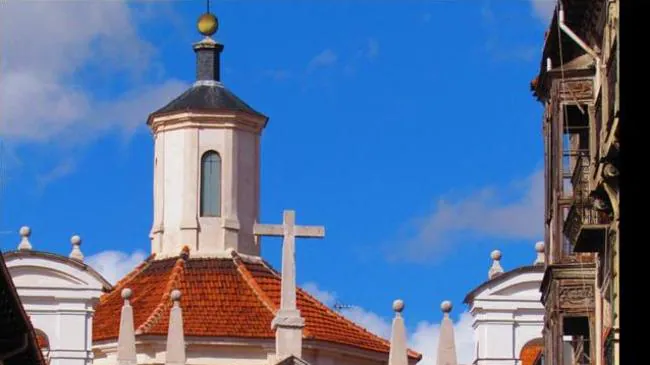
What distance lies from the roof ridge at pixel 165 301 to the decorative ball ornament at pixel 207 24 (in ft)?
24.3

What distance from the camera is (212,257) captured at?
7469cm

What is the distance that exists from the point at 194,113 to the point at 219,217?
306cm

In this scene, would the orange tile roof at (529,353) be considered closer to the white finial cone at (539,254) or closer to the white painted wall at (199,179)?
the white finial cone at (539,254)

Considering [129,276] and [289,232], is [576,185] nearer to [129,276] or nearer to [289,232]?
[289,232]

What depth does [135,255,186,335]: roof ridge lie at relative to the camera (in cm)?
7125

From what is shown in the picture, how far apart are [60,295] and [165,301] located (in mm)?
6652

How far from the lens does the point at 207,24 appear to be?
3059 inches

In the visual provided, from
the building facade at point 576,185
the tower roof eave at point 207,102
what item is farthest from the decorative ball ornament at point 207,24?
the building facade at point 576,185

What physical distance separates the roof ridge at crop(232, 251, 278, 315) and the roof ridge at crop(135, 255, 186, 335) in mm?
1552

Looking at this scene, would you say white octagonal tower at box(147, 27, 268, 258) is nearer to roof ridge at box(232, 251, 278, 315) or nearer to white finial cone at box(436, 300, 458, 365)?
roof ridge at box(232, 251, 278, 315)

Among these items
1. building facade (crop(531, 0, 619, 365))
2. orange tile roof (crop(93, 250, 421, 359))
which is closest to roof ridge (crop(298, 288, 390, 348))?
orange tile roof (crop(93, 250, 421, 359))

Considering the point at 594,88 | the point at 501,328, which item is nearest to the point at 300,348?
the point at 501,328

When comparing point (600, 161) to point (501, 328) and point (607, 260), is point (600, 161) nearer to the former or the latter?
point (607, 260)
